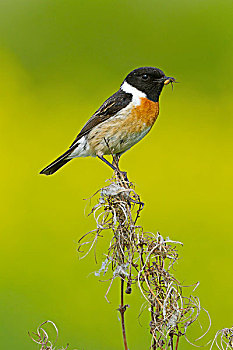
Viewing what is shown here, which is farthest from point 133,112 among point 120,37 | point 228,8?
point 228,8

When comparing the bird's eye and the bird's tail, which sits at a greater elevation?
the bird's eye

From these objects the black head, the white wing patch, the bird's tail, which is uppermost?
the black head

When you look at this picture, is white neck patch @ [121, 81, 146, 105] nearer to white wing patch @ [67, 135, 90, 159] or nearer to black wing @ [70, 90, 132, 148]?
black wing @ [70, 90, 132, 148]

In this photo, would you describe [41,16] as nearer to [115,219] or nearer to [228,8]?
[228,8]

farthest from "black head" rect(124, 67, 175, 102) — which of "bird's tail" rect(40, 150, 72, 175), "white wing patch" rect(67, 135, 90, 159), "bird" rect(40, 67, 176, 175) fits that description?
"bird's tail" rect(40, 150, 72, 175)

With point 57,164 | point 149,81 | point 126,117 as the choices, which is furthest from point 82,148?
point 149,81

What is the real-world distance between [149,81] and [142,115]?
0.19 m

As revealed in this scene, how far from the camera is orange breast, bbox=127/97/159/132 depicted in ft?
10.0

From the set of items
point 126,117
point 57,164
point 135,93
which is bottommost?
point 57,164

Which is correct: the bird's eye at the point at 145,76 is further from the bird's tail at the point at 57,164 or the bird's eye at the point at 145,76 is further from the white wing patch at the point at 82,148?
the bird's tail at the point at 57,164

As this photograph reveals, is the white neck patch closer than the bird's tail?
Yes

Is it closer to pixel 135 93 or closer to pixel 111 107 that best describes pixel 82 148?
pixel 111 107

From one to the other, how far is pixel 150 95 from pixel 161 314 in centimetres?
181

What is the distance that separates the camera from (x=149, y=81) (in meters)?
3.11
